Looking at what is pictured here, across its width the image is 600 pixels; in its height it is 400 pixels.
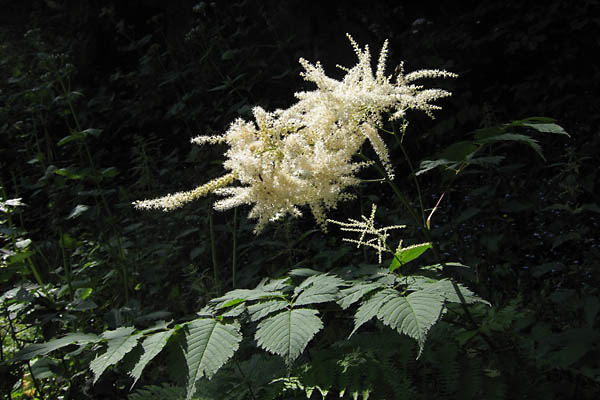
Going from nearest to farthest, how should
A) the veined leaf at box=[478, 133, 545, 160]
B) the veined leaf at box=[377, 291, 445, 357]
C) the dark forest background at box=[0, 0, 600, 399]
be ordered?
the veined leaf at box=[377, 291, 445, 357] → the veined leaf at box=[478, 133, 545, 160] → the dark forest background at box=[0, 0, 600, 399]

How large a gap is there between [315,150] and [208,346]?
69 centimetres

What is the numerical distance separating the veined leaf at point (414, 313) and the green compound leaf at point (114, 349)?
70cm

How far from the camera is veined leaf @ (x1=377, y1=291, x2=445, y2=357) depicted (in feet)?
3.55

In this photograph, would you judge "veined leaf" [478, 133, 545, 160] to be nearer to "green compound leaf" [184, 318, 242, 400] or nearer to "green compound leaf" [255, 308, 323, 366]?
"green compound leaf" [255, 308, 323, 366]

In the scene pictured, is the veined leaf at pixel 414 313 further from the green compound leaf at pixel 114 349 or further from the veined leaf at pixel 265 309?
the green compound leaf at pixel 114 349

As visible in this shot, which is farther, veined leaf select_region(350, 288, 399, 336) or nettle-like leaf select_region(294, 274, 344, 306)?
nettle-like leaf select_region(294, 274, 344, 306)

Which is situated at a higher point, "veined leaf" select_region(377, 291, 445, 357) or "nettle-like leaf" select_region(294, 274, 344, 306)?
"nettle-like leaf" select_region(294, 274, 344, 306)

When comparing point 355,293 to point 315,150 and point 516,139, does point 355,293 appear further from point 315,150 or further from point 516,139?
point 516,139

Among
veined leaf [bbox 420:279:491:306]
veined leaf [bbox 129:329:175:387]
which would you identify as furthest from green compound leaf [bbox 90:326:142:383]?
veined leaf [bbox 420:279:491:306]

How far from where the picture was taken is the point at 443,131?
4078 mm

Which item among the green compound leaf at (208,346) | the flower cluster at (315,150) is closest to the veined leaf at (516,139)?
the flower cluster at (315,150)

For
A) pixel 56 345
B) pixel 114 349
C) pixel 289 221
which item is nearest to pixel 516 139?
pixel 114 349

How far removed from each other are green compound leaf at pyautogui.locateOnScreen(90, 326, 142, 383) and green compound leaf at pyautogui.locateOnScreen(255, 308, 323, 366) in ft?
1.23

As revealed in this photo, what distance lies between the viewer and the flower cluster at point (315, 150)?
58.4 inches
